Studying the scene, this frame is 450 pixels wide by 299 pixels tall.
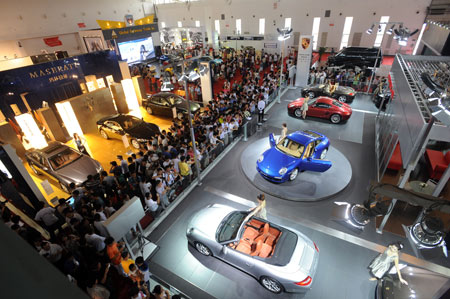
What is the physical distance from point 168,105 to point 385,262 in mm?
13022

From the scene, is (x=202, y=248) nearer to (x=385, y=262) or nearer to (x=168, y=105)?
(x=385, y=262)

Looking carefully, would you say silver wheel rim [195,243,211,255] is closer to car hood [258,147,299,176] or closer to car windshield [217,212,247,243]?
car windshield [217,212,247,243]

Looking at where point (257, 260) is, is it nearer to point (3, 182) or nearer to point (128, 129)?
point (3, 182)

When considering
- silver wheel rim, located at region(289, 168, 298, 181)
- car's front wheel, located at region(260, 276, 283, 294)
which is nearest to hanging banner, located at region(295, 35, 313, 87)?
silver wheel rim, located at region(289, 168, 298, 181)

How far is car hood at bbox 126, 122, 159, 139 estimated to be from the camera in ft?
39.5

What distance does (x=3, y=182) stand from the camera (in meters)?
7.28

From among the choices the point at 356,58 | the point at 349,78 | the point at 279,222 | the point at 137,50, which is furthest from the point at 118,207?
the point at 137,50

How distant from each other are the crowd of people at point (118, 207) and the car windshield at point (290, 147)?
2.69 m

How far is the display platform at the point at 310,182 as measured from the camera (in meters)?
8.63

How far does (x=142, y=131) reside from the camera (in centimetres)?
1233

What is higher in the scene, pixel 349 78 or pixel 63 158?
pixel 63 158

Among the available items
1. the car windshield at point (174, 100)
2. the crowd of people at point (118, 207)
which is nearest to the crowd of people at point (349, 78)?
the crowd of people at point (118, 207)

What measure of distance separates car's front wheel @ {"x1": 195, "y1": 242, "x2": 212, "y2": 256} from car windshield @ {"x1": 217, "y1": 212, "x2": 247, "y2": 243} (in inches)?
25.1

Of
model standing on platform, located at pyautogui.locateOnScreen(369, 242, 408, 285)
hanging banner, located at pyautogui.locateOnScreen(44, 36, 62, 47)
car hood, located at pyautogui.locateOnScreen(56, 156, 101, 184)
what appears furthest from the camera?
hanging banner, located at pyautogui.locateOnScreen(44, 36, 62, 47)
